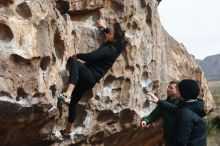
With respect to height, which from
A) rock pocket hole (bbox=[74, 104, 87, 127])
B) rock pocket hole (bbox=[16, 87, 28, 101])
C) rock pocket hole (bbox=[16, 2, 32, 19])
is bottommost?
rock pocket hole (bbox=[74, 104, 87, 127])

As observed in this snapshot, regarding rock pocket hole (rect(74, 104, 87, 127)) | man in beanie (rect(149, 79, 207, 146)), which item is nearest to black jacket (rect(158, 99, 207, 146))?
man in beanie (rect(149, 79, 207, 146))

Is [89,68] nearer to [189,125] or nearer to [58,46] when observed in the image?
[58,46]

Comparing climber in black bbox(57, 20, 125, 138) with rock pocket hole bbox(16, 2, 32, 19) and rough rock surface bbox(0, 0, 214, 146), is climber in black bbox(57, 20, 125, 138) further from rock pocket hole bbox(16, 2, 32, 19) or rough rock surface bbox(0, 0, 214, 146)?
rock pocket hole bbox(16, 2, 32, 19)

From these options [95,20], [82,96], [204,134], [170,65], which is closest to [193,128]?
[204,134]

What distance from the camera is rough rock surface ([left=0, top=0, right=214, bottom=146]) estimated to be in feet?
32.7

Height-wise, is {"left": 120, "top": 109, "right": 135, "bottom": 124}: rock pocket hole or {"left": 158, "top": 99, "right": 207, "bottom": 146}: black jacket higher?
{"left": 158, "top": 99, "right": 207, "bottom": 146}: black jacket

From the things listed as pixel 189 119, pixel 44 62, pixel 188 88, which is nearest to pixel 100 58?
pixel 44 62

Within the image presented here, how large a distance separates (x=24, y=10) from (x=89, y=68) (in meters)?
2.33

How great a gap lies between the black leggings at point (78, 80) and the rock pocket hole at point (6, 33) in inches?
75.8

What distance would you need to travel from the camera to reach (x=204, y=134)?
8.96m

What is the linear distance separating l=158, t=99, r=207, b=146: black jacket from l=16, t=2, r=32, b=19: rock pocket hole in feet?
11.4

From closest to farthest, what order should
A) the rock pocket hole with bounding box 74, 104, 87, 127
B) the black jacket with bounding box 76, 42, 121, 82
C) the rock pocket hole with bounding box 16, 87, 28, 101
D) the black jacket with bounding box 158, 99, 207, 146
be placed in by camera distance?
the black jacket with bounding box 158, 99, 207, 146
the rock pocket hole with bounding box 16, 87, 28, 101
the black jacket with bounding box 76, 42, 121, 82
the rock pocket hole with bounding box 74, 104, 87, 127

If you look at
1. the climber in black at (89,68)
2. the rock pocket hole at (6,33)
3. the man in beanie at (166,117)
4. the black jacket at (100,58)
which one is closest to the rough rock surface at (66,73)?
the rock pocket hole at (6,33)

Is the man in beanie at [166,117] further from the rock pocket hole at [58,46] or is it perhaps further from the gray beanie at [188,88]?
the rock pocket hole at [58,46]
